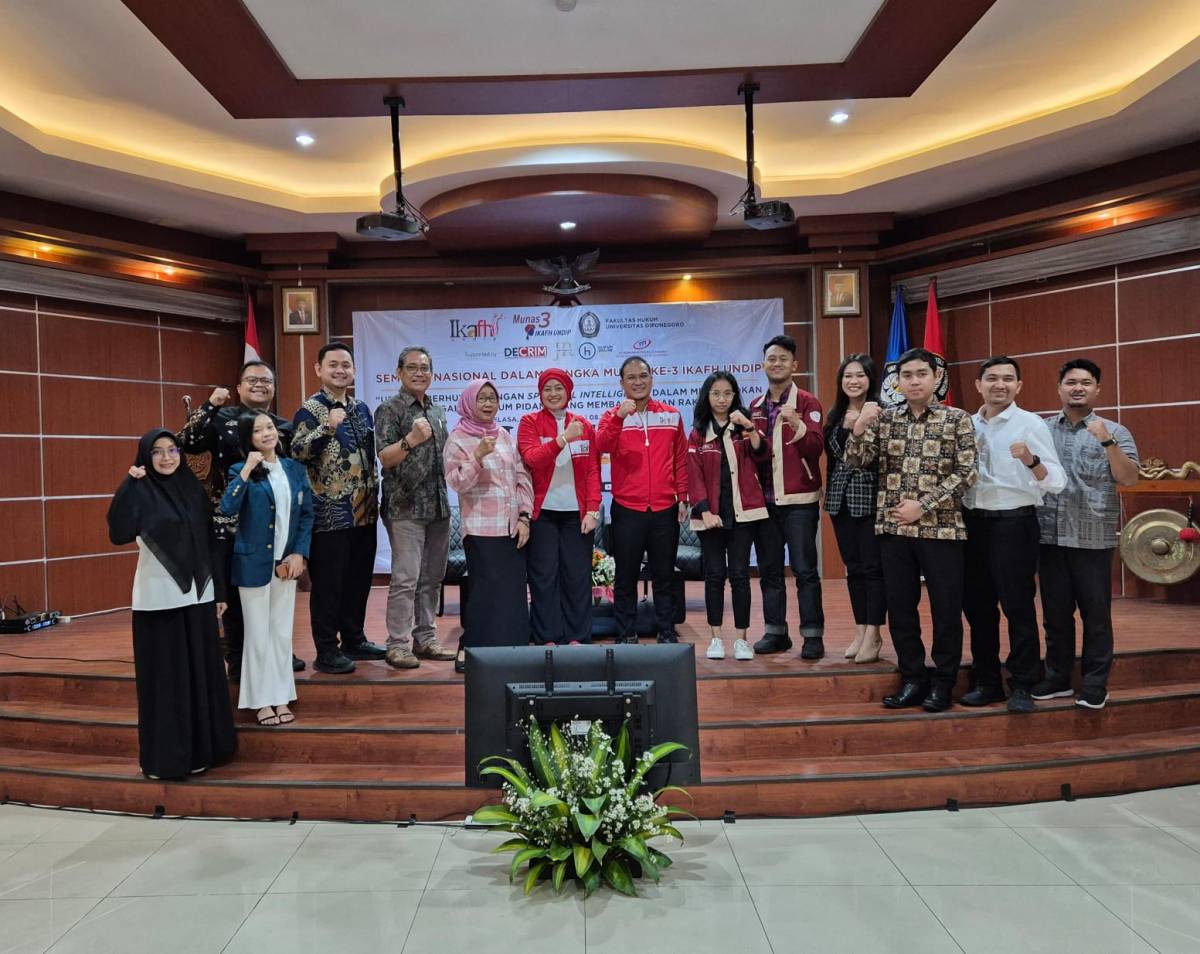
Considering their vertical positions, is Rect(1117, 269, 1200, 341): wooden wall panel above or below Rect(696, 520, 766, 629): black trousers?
above

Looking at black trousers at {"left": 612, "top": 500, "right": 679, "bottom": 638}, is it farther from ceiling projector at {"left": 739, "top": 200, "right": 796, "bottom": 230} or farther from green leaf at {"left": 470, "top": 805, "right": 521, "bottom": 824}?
ceiling projector at {"left": 739, "top": 200, "right": 796, "bottom": 230}

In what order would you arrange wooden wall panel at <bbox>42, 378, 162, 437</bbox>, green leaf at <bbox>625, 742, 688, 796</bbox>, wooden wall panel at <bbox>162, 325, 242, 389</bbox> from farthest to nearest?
wooden wall panel at <bbox>162, 325, 242, 389</bbox> < wooden wall panel at <bbox>42, 378, 162, 437</bbox> < green leaf at <bbox>625, 742, 688, 796</bbox>

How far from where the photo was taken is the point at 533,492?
3885mm

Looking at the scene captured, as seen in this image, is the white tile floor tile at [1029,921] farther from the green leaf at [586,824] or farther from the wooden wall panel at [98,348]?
the wooden wall panel at [98,348]

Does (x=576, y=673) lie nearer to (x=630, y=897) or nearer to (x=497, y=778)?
(x=497, y=778)

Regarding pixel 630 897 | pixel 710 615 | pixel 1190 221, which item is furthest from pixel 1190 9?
pixel 630 897

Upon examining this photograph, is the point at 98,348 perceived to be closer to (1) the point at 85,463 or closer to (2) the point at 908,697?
(1) the point at 85,463

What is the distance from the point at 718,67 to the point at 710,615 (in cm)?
279

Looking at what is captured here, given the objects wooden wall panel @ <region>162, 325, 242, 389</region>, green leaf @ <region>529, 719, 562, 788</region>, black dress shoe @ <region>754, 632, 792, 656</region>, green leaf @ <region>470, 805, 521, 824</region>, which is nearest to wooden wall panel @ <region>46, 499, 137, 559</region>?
wooden wall panel @ <region>162, 325, 242, 389</region>

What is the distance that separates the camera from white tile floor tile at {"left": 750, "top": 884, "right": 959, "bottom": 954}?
224 centimetres

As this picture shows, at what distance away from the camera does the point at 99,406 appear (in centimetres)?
612

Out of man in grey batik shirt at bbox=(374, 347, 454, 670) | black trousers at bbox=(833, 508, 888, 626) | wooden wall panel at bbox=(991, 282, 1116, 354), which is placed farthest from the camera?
wooden wall panel at bbox=(991, 282, 1116, 354)

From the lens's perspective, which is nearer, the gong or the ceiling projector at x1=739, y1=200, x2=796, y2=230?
the ceiling projector at x1=739, y1=200, x2=796, y2=230

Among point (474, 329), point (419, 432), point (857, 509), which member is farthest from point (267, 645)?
point (474, 329)
